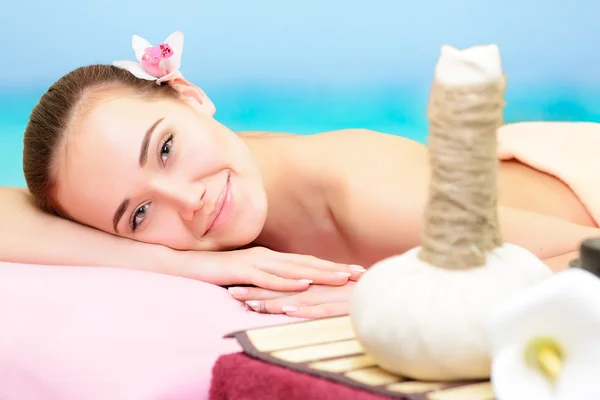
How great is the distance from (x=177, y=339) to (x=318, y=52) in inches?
61.4

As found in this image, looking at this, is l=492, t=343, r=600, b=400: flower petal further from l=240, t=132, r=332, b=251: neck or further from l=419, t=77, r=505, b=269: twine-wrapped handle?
l=240, t=132, r=332, b=251: neck

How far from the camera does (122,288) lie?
1.21 m

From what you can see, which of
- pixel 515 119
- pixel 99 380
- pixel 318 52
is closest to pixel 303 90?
pixel 318 52

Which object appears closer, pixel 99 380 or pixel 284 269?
pixel 99 380

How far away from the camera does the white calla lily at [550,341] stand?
1.73ft

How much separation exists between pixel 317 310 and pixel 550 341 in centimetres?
70

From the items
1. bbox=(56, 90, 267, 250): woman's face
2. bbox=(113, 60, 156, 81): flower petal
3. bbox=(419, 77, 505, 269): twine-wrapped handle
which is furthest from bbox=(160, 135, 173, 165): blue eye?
bbox=(419, 77, 505, 269): twine-wrapped handle

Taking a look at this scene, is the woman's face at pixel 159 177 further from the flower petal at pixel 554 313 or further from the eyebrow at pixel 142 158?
the flower petal at pixel 554 313

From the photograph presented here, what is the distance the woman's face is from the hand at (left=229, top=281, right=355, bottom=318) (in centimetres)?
18

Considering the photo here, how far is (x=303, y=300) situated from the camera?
128 cm

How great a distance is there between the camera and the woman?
1.36m

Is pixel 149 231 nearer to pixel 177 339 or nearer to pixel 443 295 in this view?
pixel 177 339

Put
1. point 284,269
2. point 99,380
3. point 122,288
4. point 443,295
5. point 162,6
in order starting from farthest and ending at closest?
point 162,6
point 284,269
point 122,288
point 99,380
point 443,295

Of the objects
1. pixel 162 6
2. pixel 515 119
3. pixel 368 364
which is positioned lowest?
pixel 515 119
